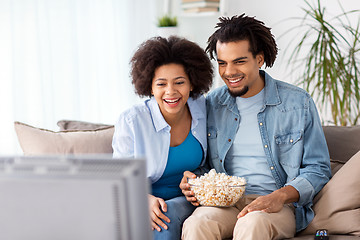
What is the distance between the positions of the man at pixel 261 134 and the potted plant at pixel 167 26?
1749 millimetres

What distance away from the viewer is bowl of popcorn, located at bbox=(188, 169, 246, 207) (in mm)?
1776

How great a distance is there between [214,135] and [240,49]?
15.9 inches

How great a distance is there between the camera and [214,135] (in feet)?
7.14

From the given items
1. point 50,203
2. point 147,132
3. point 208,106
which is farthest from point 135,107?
point 50,203

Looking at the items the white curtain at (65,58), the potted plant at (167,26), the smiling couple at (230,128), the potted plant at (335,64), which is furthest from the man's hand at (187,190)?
the potted plant at (167,26)

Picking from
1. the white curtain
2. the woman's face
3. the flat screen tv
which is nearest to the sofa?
the woman's face

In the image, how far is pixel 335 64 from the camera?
3.12 m

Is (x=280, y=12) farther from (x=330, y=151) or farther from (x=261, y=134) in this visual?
(x=261, y=134)

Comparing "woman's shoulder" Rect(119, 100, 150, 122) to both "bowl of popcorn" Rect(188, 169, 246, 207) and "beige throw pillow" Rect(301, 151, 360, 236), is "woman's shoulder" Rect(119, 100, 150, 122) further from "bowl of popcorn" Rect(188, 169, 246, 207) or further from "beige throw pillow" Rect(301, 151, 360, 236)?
"beige throw pillow" Rect(301, 151, 360, 236)

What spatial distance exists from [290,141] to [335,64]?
4.22 ft

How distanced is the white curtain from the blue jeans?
1757mm

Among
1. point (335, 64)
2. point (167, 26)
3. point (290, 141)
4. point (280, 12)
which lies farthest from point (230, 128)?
point (167, 26)

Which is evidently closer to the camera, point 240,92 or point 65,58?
point 240,92

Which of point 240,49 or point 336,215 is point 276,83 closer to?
point 240,49
